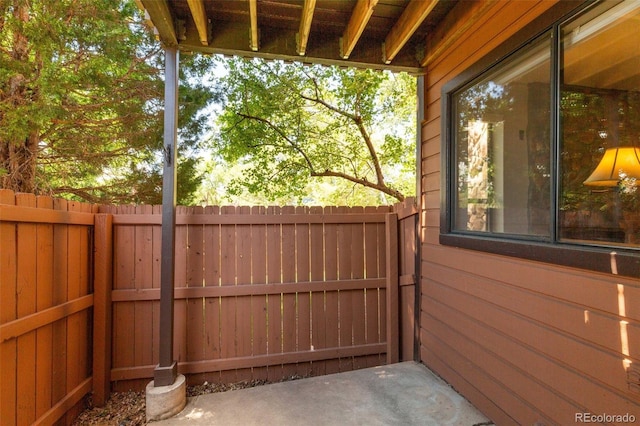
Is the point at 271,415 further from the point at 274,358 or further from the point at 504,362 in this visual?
the point at 504,362

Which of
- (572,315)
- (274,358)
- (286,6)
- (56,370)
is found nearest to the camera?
(572,315)

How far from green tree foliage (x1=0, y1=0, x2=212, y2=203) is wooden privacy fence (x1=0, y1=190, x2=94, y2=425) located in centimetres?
200

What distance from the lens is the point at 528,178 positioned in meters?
1.66

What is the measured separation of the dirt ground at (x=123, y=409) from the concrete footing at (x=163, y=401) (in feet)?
1.03

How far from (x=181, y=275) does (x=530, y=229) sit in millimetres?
2489

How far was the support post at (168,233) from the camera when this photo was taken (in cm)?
210

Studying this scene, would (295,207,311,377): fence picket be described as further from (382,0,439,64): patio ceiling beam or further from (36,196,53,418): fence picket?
(36,196,53,418): fence picket

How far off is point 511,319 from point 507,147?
3.30 feet

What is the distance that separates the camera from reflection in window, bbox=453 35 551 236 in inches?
61.5

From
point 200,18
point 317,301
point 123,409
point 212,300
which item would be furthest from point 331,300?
point 200,18

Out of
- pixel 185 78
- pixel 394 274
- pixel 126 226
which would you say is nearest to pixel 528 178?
pixel 394 274

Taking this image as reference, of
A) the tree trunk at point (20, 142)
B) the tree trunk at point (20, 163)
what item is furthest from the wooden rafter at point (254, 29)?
the tree trunk at point (20, 163)

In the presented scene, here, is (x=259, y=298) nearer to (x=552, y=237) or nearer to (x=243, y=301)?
(x=243, y=301)

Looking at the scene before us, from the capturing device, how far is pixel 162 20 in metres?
1.91
